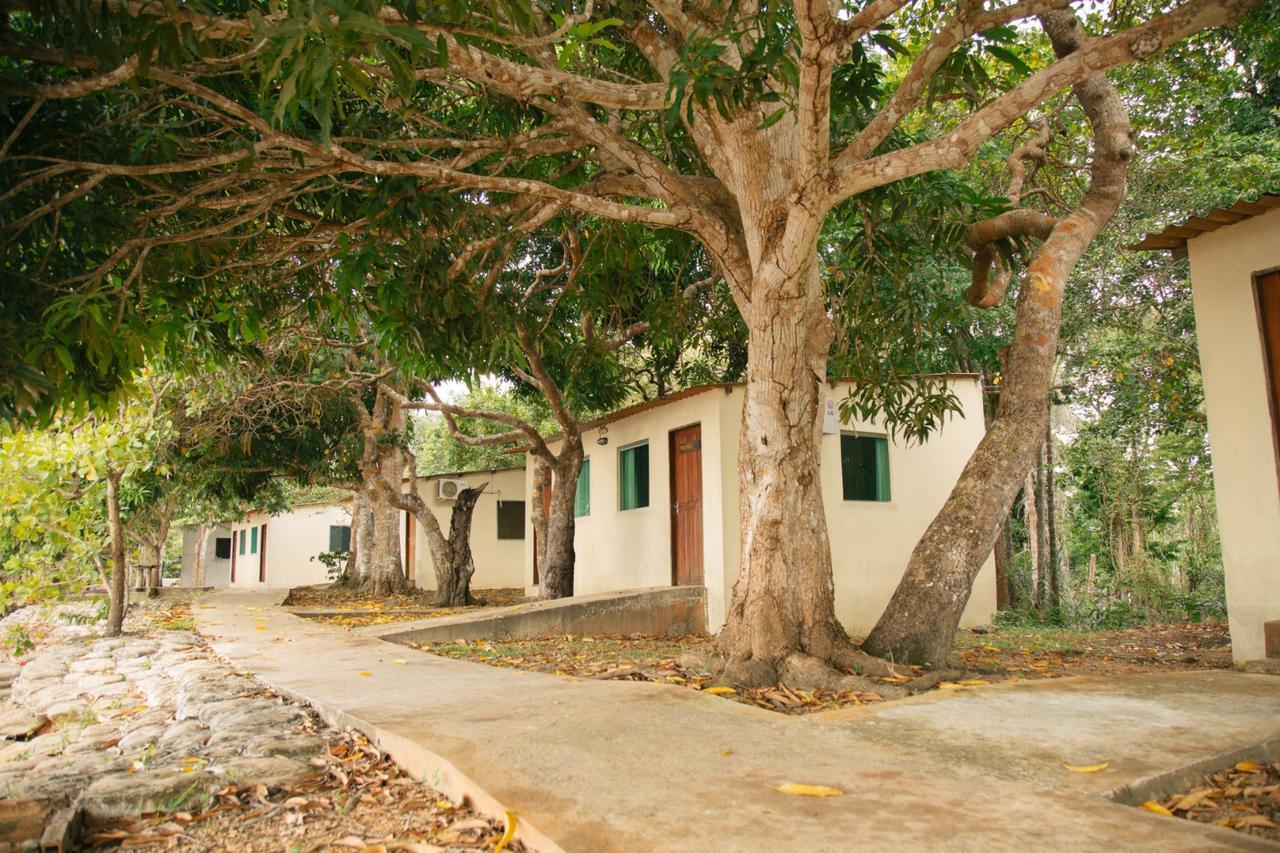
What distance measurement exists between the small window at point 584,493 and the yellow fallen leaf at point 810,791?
11.6 meters

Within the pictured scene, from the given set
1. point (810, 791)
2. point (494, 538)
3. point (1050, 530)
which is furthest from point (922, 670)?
point (494, 538)

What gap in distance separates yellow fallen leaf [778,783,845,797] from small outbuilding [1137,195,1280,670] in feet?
15.3

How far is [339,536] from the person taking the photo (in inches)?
1176

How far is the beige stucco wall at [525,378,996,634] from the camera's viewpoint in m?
11.0

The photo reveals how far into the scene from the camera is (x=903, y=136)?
26.1 ft

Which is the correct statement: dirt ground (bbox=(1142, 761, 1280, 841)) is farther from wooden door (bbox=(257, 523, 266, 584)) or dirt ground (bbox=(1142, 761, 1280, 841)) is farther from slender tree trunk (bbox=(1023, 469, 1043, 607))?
wooden door (bbox=(257, 523, 266, 584))

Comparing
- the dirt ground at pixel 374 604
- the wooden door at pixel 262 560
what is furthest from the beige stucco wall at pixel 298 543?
the dirt ground at pixel 374 604

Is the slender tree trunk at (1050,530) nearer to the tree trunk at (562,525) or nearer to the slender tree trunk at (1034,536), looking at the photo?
the slender tree trunk at (1034,536)

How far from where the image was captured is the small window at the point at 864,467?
460 inches

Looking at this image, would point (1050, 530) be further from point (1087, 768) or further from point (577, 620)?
point (1087, 768)

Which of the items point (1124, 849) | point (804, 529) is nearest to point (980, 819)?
point (1124, 849)

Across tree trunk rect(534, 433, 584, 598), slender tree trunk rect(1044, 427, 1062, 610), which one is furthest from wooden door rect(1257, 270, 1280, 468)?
tree trunk rect(534, 433, 584, 598)

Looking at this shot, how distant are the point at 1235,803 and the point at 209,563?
41.9 meters

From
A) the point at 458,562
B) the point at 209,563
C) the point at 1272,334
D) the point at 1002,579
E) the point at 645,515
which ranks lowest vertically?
the point at 1002,579
